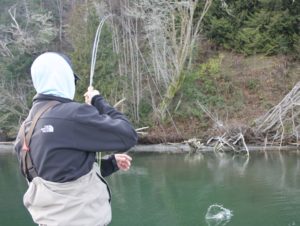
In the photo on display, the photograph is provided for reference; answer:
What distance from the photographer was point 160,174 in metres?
10.9

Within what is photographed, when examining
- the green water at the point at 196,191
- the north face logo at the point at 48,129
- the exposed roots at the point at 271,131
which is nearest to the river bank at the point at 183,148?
Answer: the exposed roots at the point at 271,131

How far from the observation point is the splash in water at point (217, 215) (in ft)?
23.0

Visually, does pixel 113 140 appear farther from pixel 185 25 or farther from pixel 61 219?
pixel 185 25

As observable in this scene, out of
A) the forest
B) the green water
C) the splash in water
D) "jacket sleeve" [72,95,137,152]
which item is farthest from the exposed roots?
"jacket sleeve" [72,95,137,152]

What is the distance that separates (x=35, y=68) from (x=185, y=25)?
14.0 meters

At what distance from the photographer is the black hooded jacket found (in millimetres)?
1664

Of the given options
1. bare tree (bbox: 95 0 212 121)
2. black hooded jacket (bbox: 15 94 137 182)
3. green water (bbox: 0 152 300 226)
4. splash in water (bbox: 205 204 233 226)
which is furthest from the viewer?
bare tree (bbox: 95 0 212 121)

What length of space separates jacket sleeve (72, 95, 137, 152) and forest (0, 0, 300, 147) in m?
12.2

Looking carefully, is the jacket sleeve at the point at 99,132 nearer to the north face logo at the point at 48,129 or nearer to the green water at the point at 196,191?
the north face logo at the point at 48,129

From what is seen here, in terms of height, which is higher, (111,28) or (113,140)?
(111,28)

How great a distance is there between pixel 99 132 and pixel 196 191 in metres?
7.63

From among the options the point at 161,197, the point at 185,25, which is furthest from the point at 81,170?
the point at 185,25

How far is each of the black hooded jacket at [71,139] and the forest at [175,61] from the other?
12.2 metres

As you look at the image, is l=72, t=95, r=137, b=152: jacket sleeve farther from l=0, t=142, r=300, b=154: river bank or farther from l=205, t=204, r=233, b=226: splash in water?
l=0, t=142, r=300, b=154: river bank
